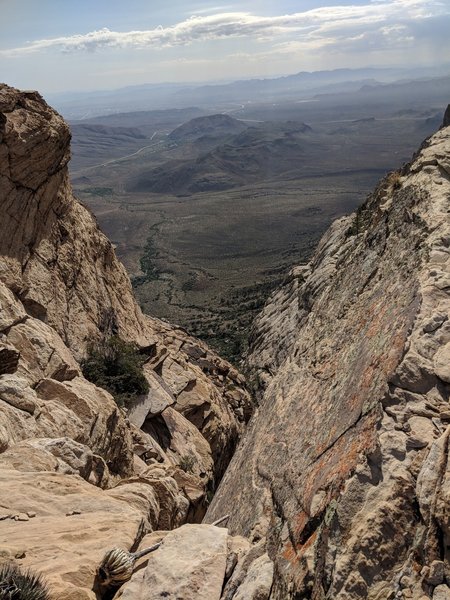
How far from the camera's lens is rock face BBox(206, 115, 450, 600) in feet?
22.6

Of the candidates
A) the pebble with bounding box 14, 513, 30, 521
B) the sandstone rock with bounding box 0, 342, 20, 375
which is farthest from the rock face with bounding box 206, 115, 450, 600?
the sandstone rock with bounding box 0, 342, 20, 375

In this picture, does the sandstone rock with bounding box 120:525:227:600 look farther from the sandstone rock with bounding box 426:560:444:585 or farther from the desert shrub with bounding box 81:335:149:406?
the desert shrub with bounding box 81:335:149:406

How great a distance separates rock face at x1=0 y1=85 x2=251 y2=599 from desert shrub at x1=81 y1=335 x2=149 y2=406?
538mm

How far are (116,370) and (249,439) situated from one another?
8.68m

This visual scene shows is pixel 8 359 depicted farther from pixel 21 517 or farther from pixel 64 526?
pixel 64 526

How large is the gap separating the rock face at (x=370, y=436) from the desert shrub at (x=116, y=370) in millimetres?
8171

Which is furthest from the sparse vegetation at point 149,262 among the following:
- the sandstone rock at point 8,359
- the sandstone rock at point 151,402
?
the sandstone rock at point 8,359

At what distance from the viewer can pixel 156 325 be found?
36031mm

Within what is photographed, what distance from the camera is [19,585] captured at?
7047 mm

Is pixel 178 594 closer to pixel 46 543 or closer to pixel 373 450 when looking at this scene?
pixel 46 543

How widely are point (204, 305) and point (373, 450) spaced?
71812mm

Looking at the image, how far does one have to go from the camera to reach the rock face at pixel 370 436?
6.89 m

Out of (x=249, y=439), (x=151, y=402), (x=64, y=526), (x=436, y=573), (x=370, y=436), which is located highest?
(x=370, y=436)

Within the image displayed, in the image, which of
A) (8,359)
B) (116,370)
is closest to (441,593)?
(8,359)
